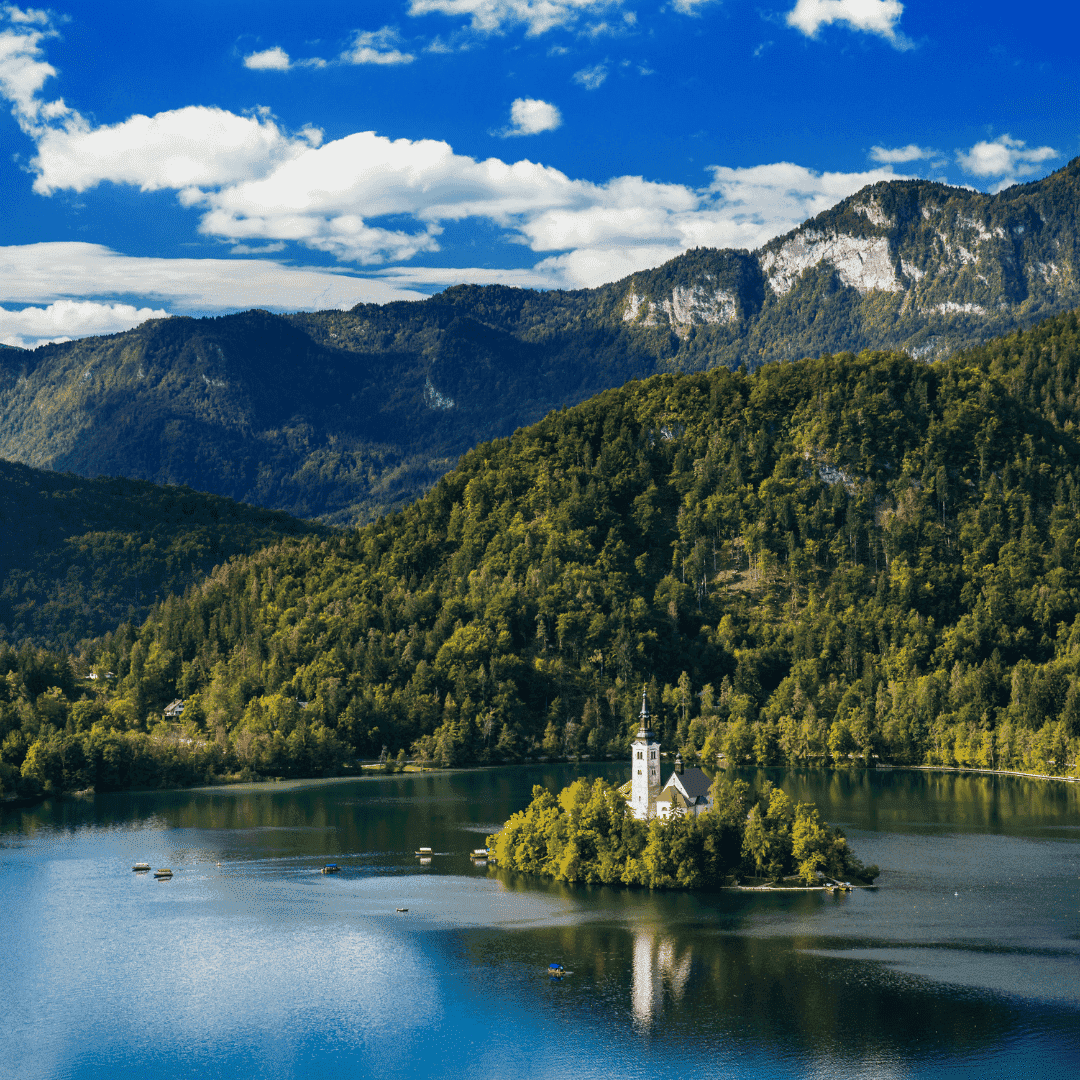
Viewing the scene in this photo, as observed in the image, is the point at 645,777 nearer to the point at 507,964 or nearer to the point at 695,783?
the point at 695,783

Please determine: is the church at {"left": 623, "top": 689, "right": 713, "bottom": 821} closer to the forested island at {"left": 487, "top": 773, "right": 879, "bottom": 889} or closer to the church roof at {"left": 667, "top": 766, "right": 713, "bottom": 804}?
the church roof at {"left": 667, "top": 766, "right": 713, "bottom": 804}

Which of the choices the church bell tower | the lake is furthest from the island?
the lake

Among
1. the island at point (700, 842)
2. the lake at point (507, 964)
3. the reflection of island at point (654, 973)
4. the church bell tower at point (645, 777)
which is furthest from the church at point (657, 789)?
the reflection of island at point (654, 973)

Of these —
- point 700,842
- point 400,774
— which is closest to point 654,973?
point 700,842

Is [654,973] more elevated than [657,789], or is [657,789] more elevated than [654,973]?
[657,789]

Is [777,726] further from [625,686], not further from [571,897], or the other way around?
[571,897]

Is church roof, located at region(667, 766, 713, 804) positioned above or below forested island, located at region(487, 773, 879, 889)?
above
